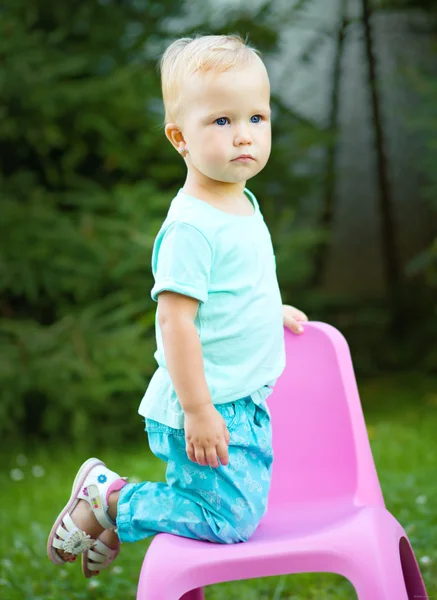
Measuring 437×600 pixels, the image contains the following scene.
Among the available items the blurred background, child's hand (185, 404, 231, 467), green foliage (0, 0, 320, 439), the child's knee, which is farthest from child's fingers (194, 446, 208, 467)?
green foliage (0, 0, 320, 439)

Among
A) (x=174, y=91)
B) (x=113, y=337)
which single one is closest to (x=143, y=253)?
→ (x=113, y=337)

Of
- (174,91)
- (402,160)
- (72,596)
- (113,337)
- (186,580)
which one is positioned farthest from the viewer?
(402,160)

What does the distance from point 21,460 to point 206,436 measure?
2660 millimetres

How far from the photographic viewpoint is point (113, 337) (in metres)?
3.81

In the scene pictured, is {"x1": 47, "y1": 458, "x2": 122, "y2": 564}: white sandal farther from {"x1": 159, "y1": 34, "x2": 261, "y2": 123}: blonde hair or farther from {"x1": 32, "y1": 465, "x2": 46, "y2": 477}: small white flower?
{"x1": 32, "y1": 465, "x2": 46, "y2": 477}: small white flower

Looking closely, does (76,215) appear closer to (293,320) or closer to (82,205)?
(82,205)

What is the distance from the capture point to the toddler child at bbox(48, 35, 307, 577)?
4.75 ft

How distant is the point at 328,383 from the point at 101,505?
20.5 inches

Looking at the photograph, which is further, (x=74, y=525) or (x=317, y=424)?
(x=317, y=424)

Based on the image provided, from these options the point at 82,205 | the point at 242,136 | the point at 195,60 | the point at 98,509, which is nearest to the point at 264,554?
the point at 98,509

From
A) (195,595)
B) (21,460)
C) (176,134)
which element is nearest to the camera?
(176,134)

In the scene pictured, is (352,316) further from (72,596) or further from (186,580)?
(186,580)

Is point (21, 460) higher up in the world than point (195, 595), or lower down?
lower down

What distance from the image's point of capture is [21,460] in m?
3.90
